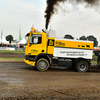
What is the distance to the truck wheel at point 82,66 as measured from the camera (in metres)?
9.35

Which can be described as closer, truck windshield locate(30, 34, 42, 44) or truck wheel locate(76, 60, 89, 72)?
truck windshield locate(30, 34, 42, 44)

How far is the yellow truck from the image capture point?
9102 mm

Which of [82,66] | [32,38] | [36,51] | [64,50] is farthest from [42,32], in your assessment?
[82,66]

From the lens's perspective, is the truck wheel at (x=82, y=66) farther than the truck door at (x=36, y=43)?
Yes

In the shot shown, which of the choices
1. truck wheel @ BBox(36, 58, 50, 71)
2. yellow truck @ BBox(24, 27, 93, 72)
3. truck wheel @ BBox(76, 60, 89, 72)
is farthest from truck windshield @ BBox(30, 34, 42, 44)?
truck wheel @ BBox(76, 60, 89, 72)

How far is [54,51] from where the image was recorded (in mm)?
9242

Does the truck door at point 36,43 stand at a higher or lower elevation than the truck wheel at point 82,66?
higher

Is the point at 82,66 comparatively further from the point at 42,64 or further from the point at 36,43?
the point at 36,43

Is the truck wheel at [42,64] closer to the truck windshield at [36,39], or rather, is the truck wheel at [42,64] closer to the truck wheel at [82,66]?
the truck windshield at [36,39]

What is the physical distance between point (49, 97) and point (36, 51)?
16.6 feet

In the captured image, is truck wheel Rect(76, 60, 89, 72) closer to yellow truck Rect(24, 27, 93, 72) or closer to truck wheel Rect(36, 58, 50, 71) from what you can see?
yellow truck Rect(24, 27, 93, 72)

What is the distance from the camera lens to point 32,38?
9102 millimetres

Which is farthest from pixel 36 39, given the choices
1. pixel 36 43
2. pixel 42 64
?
pixel 42 64

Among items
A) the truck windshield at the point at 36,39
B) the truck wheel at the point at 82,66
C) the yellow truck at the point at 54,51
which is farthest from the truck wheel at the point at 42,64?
the truck wheel at the point at 82,66
